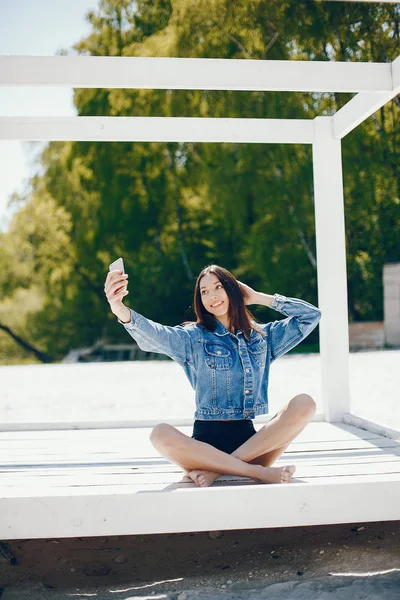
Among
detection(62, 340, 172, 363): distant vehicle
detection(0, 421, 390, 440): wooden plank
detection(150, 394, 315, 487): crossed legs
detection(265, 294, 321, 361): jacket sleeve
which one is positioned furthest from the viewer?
detection(62, 340, 172, 363): distant vehicle

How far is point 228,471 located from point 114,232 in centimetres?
1755

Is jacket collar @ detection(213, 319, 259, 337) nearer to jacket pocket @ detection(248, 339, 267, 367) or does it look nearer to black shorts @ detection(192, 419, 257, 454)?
jacket pocket @ detection(248, 339, 267, 367)

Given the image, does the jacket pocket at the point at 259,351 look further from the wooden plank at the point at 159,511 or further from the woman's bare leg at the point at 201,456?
the wooden plank at the point at 159,511

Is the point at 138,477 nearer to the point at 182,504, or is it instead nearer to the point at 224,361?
the point at 182,504

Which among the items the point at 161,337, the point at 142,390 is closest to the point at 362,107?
the point at 161,337

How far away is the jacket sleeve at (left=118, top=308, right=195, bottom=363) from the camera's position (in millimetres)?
2768

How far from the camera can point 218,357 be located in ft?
9.78

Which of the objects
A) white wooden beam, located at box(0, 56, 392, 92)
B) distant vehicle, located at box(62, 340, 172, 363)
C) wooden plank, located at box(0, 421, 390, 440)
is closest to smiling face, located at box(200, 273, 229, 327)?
white wooden beam, located at box(0, 56, 392, 92)

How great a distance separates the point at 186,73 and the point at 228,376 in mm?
1357

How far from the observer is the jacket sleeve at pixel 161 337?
2768 millimetres

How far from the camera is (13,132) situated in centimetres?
409

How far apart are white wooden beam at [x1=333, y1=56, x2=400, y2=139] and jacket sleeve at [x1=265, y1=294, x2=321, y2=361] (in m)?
1.10

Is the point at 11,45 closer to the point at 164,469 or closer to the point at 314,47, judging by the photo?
the point at 314,47

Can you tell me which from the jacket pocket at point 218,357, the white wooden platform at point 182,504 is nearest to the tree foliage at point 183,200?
the jacket pocket at point 218,357
